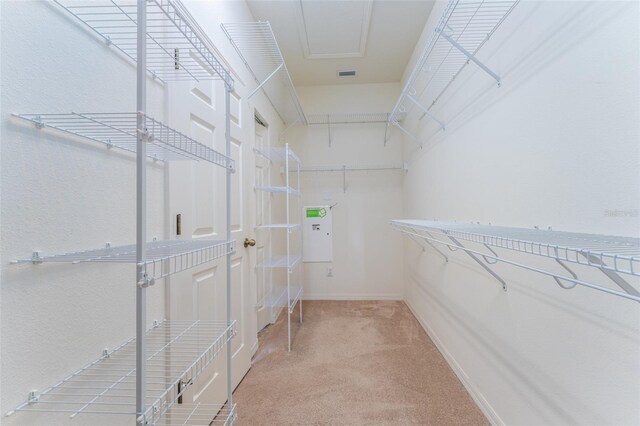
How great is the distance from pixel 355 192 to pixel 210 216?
2.37 m

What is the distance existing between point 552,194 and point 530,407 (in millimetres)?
914

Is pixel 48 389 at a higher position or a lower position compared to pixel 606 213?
lower

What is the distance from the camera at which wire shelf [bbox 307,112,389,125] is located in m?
3.55

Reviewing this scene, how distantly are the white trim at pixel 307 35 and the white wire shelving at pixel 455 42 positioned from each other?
25.7 inches

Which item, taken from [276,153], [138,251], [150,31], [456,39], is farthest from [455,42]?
[276,153]

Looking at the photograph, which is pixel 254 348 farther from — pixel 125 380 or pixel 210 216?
pixel 125 380

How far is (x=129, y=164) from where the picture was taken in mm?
1021

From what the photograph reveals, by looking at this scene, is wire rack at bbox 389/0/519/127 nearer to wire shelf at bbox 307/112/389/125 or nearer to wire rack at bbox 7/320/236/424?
wire shelf at bbox 307/112/389/125

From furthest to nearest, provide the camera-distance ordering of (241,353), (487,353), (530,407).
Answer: (241,353) → (487,353) → (530,407)

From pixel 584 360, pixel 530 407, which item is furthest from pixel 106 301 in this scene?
pixel 530 407

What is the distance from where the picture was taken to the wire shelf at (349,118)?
3.55m

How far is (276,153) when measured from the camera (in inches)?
117

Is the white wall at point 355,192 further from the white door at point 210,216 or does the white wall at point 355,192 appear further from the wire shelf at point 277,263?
the white door at point 210,216

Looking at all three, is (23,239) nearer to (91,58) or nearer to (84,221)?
(84,221)
